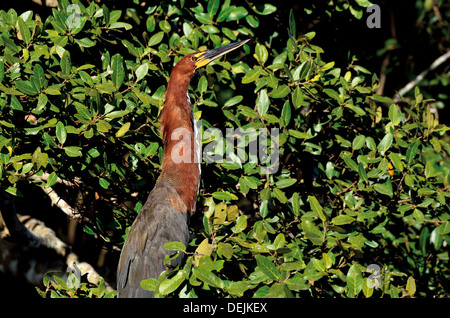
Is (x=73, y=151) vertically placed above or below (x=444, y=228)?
above

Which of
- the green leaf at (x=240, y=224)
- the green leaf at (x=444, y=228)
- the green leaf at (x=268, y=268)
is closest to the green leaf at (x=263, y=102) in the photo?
the green leaf at (x=240, y=224)

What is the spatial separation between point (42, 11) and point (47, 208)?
182 cm

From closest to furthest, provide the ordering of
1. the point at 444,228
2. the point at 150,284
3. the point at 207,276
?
the point at 207,276
the point at 150,284
the point at 444,228

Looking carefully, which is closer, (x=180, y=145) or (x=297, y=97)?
(x=297, y=97)

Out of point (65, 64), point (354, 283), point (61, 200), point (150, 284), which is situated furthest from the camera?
point (61, 200)

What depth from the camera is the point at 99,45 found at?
2.64 m

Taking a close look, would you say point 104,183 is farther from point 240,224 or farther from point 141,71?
point 240,224

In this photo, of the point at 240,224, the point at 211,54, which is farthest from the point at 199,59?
the point at 240,224

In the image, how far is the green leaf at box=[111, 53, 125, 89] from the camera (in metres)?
2.29

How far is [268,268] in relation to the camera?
1817 mm

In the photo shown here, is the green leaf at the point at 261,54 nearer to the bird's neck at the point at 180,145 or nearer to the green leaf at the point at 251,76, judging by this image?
the green leaf at the point at 251,76

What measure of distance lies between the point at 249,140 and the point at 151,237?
77cm

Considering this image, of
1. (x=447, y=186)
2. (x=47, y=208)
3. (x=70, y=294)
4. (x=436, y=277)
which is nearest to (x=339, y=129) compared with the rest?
(x=447, y=186)

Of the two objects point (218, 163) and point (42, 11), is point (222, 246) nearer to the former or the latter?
point (218, 163)
